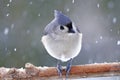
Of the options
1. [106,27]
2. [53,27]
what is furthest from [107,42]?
[53,27]

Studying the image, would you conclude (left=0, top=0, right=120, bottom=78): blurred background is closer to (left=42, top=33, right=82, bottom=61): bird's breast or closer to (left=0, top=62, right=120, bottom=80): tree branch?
(left=42, top=33, right=82, bottom=61): bird's breast

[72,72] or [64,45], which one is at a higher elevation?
[64,45]

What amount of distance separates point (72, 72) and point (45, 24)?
Result: 4.63 m

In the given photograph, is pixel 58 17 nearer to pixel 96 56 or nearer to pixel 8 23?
pixel 96 56

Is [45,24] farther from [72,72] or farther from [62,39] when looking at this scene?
[72,72]

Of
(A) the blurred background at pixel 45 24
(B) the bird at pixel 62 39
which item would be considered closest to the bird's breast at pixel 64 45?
(B) the bird at pixel 62 39

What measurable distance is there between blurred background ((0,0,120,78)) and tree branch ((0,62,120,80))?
418cm

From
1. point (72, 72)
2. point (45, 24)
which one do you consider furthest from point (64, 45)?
point (45, 24)

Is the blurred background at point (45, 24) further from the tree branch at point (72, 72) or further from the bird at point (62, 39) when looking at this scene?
the tree branch at point (72, 72)

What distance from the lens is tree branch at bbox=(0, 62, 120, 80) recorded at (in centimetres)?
280

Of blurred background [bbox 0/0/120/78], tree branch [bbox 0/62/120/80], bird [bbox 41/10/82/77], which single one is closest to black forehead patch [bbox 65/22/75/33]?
bird [bbox 41/10/82/77]

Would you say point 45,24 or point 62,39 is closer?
point 62,39

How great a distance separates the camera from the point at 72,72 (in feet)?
9.33

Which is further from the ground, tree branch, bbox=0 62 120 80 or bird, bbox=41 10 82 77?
bird, bbox=41 10 82 77
